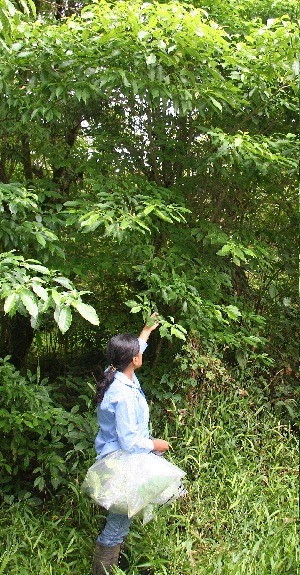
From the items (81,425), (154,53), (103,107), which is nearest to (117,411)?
(81,425)

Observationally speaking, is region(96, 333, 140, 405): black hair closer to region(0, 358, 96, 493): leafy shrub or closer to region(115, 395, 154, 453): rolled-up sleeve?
region(115, 395, 154, 453): rolled-up sleeve

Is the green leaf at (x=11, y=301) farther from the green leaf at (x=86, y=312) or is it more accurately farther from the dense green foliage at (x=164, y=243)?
the green leaf at (x=86, y=312)

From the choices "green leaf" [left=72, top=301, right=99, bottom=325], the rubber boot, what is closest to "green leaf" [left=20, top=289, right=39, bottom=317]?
"green leaf" [left=72, top=301, right=99, bottom=325]

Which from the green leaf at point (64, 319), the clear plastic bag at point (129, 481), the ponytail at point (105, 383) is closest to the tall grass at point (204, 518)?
the clear plastic bag at point (129, 481)

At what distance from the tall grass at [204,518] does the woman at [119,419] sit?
4.8 inches

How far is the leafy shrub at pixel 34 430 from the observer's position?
259 centimetres

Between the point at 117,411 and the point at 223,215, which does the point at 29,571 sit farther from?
the point at 223,215

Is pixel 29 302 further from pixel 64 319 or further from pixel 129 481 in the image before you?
pixel 129 481

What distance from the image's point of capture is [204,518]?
245 centimetres

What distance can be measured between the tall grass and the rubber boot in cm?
7

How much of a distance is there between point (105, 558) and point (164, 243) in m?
1.74

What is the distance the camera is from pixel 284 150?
260cm

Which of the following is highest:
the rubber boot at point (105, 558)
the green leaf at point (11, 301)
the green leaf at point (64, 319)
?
the green leaf at point (11, 301)

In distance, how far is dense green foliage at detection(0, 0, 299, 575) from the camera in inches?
88.6
